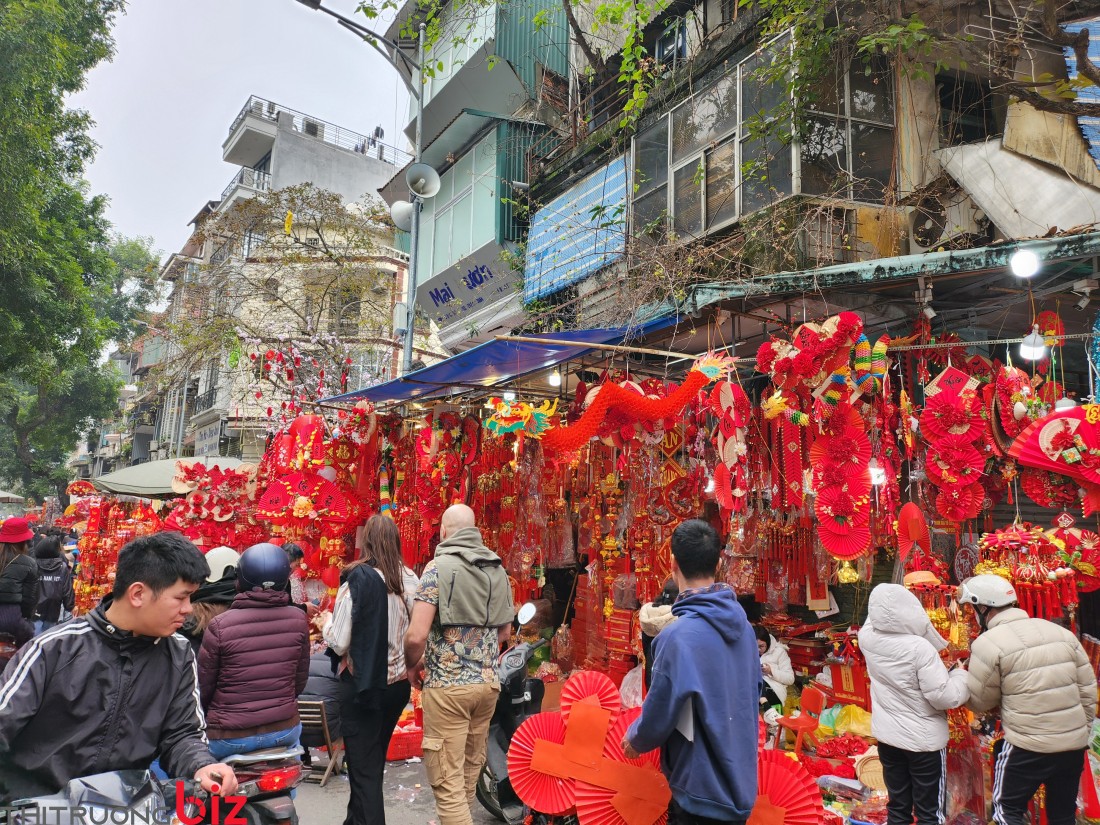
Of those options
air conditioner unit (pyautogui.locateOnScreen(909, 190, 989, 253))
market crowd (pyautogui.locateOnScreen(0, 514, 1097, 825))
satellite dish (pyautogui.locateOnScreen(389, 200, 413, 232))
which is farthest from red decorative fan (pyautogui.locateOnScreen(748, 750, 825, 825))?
satellite dish (pyautogui.locateOnScreen(389, 200, 413, 232))

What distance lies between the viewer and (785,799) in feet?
9.63

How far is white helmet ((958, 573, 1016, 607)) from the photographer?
10.9 ft

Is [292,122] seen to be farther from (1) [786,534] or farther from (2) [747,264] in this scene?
(1) [786,534]

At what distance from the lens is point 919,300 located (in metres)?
4.32

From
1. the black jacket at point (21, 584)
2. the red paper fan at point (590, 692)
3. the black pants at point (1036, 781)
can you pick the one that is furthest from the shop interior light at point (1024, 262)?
the black jacket at point (21, 584)

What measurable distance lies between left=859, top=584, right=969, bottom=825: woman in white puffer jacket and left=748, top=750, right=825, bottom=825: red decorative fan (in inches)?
31.6

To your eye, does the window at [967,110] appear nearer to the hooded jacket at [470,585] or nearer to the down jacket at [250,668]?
the hooded jacket at [470,585]

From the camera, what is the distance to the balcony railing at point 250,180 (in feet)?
80.6

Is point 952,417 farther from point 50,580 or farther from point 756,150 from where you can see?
point 50,580

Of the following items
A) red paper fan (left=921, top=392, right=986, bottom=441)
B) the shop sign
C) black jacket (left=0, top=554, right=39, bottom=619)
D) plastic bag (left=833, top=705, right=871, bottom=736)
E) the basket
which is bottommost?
the basket

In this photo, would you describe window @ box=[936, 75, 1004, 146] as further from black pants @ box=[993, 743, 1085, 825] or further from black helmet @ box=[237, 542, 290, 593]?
black helmet @ box=[237, 542, 290, 593]

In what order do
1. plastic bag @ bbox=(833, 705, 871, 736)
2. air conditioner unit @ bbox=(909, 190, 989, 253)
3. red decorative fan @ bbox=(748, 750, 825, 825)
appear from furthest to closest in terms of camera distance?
air conditioner unit @ bbox=(909, 190, 989, 253)
plastic bag @ bbox=(833, 705, 871, 736)
red decorative fan @ bbox=(748, 750, 825, 825)

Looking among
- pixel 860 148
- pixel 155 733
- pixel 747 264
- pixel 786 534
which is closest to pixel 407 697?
pixel 155 733

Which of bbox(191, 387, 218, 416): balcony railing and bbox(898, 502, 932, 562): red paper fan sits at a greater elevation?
bbox(191, 387, 218, 416): balcony railing
